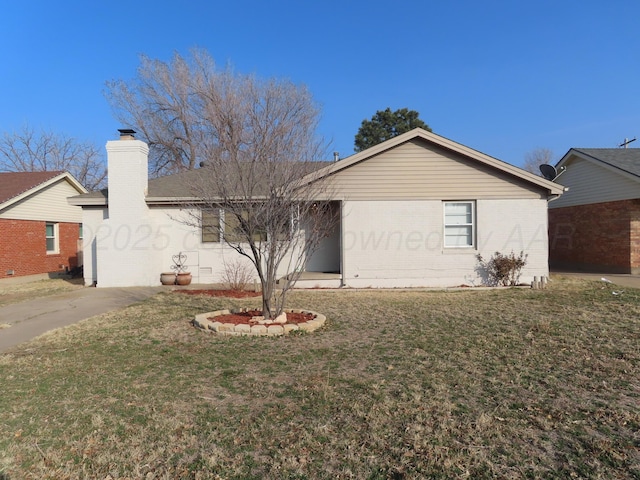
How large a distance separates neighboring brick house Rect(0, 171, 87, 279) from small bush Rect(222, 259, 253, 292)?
8.34 metres

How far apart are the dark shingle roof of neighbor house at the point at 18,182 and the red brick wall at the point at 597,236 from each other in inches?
881

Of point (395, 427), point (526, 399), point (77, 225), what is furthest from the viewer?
point (77, 225)

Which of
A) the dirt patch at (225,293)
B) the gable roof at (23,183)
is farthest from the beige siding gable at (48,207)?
the dirt patch at (225,293)

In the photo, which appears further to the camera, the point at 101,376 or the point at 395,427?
the point at 101,376

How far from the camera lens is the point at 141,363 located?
5414 millimetres

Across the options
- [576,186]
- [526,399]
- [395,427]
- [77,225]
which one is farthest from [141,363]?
[576,186]

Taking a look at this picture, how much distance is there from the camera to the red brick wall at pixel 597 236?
48.5 feet

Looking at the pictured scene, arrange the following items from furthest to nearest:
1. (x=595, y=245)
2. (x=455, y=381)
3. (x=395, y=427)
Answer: (x=595, y=245) < (x=455, y=381) < (x=395, y=427)

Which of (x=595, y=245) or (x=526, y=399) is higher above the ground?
(x=595, y=245)

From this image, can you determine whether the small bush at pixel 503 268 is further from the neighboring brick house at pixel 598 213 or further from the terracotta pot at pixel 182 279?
the terracotta pot at pixel 182 279

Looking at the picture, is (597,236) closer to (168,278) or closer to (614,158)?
(614,158)

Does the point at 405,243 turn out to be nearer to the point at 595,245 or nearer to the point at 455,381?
the point at 455,381

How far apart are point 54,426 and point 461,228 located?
1156 centimetres

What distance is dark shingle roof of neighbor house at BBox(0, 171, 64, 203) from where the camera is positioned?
51.1 ft
